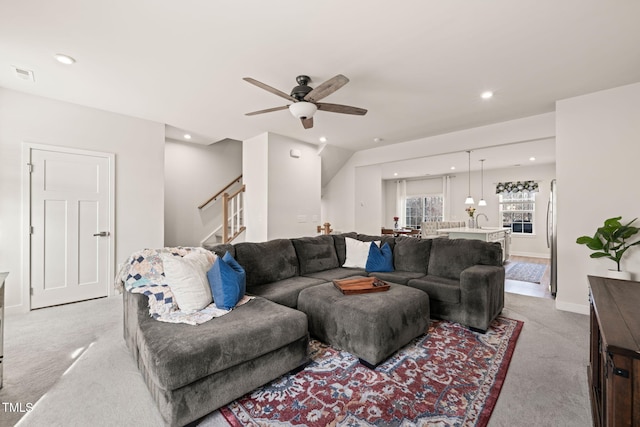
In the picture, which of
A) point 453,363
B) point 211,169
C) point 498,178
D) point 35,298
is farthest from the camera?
point 498,178

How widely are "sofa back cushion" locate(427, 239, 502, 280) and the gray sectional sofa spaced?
0.01 metres

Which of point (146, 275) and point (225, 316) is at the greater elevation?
point (146, 275)

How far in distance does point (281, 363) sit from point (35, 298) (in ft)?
11.7

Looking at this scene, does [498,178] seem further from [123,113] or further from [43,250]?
[43,250]

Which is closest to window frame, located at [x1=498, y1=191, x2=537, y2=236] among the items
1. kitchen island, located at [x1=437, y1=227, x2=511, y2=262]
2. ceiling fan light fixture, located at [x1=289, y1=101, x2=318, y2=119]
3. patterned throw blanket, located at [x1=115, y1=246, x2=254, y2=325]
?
kitchen island, located at [x1=437, y1=227, x2=511, y2=262]

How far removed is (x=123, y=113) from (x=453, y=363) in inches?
198

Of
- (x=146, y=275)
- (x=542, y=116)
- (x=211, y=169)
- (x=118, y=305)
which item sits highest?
(x=542, y=116)

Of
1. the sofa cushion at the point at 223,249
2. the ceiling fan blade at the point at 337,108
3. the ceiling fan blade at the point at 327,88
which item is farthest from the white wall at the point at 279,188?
the ceiling fan blade at the point at 327,88

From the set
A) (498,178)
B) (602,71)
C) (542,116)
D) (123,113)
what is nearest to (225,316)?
(123,113)

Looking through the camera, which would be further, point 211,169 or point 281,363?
point 211,169

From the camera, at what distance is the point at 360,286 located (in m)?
2.62

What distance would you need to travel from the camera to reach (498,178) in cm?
843

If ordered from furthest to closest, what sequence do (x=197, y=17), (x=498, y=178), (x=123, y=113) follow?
(x=498, y=178), (x=123, y=113), (x=197, y=17)

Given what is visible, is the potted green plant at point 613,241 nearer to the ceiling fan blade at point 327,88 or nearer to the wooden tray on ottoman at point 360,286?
the wooden tray on ottoman at point 360,286
